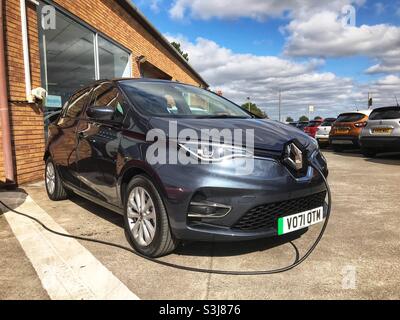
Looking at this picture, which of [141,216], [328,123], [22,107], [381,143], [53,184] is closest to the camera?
[141,216]

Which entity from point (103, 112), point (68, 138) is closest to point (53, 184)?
point (68, 138)

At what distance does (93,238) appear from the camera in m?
3.91

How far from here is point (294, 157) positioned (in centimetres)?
330

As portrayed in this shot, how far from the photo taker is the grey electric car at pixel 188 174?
9.75ft

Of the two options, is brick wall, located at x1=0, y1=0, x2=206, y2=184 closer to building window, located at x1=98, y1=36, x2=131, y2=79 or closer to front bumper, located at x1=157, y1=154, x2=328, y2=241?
building window, located at x1=98, y1=36, x2=131, y2=79

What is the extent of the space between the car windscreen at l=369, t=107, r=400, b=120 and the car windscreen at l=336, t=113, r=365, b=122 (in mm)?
2161

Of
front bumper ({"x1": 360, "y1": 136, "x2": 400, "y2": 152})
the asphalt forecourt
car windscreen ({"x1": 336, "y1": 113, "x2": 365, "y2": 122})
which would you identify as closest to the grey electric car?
the asphalt forecourt

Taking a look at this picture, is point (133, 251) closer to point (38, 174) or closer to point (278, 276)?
point (278, 276)

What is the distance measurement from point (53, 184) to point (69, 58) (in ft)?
15.3

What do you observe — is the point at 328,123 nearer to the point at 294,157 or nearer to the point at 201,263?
the point at 294,157

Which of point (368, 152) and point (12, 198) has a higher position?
point (368, 152)

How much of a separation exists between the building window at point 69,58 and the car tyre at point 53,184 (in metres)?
1.99

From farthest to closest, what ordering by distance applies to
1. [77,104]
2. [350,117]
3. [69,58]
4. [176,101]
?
[350,117]
[69,58]
[77,104]
[176,101]
